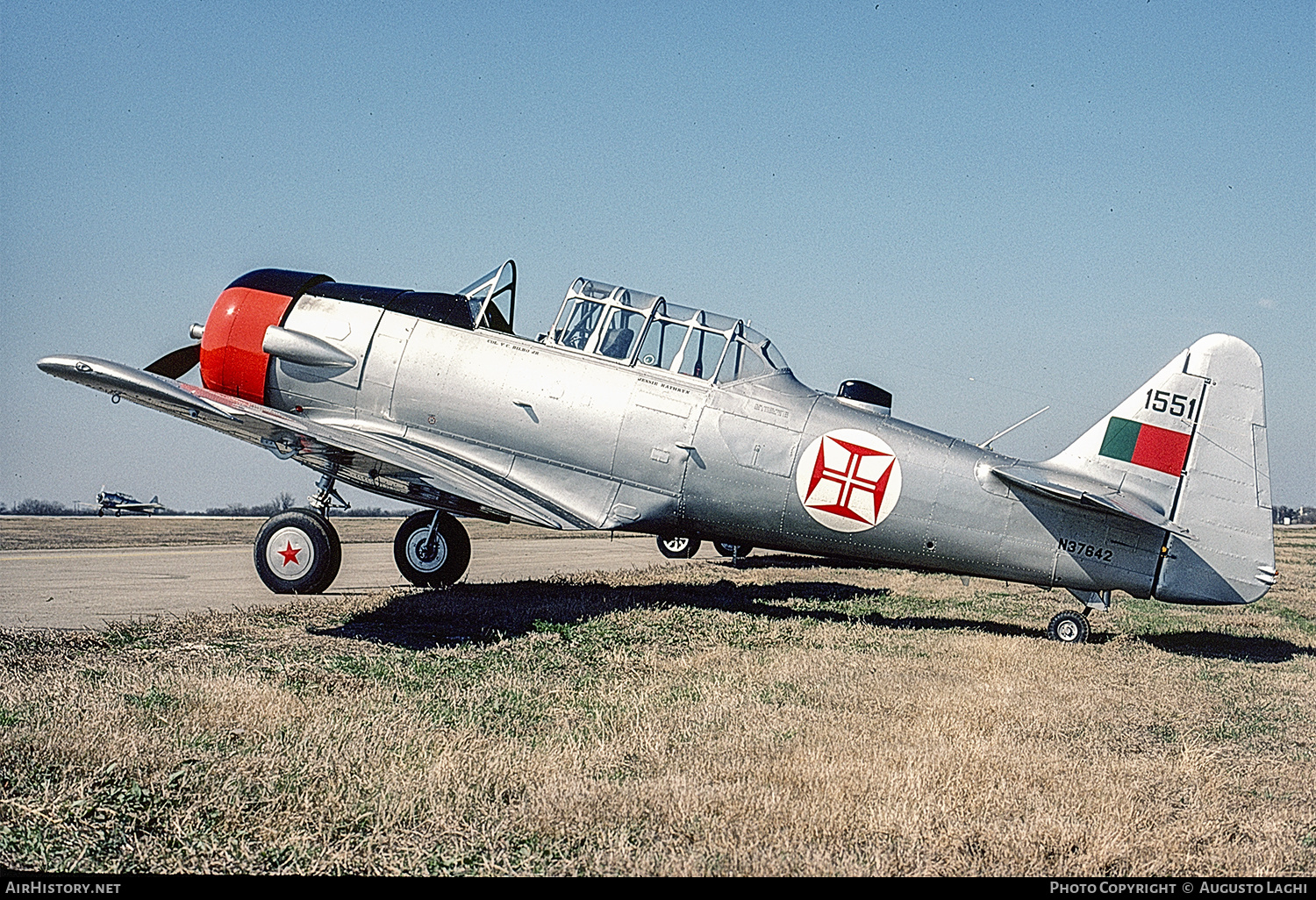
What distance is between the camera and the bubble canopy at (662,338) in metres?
9.91

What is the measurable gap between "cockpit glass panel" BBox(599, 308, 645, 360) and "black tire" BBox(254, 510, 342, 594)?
3.19 m

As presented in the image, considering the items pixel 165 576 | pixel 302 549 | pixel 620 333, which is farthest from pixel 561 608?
pixel 165 576

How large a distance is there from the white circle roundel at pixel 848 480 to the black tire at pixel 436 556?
433cm

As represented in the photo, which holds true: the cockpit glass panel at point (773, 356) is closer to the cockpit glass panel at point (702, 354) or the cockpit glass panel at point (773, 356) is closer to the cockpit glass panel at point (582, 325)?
the cockpit glass panel at point (702, 354)

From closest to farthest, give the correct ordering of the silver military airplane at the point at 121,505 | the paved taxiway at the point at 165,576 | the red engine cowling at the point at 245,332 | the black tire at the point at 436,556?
1. the paved taxiway at the point at 165,576
2. the red engine cowling at the point at 245,332
3. the black tire at the point at 436,556
4. the silver military airplane at the point at 121,505

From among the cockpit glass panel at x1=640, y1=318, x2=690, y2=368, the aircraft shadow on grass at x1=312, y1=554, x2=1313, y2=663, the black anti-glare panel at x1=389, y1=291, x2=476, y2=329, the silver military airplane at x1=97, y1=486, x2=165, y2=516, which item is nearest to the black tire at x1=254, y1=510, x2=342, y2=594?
the aircraft shadow on grass at x1=312, y1=554, x2=1313, y2=663

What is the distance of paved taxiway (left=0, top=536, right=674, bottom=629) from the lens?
932cm

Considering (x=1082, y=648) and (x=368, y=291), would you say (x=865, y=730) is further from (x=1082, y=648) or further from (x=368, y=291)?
(x=368, y=291)

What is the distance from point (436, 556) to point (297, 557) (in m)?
2.34

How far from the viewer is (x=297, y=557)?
9.49 m

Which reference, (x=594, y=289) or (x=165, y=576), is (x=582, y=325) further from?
(x=165, y=576)

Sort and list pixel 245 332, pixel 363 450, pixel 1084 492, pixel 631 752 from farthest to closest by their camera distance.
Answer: pixel 245 332, pixel 1084 492, pixel 363 450, pixel 631 752
